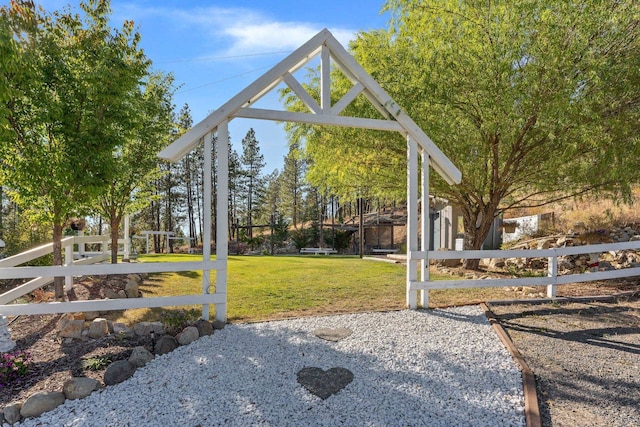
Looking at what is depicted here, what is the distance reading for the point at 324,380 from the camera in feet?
12.0

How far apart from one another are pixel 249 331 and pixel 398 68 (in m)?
5.89

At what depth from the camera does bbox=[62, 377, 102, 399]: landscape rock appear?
11.1 ft

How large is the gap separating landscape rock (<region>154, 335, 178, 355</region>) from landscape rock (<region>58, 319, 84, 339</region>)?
1.22 m

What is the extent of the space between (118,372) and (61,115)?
4006 mm

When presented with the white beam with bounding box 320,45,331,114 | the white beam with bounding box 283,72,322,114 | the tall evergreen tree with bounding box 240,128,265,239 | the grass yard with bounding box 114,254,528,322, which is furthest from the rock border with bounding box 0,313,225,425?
the tall evergreen tree with bounding box 240,128,265,239

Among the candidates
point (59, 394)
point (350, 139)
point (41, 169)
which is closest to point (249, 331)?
point (59, 394)

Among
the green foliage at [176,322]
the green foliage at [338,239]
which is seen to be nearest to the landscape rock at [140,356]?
the green foliage at [176,322]

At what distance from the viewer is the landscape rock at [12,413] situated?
308 centimetres

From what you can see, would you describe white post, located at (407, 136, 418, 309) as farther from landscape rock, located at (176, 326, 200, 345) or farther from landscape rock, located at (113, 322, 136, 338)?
landscape rock, located at (113, 322, 136, 338)

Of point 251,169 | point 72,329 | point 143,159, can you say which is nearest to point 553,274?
point 72,329

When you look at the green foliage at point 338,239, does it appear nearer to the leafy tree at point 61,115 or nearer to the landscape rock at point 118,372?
the leafy tree at point 61,115

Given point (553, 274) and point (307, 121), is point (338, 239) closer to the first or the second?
point (553, 274)

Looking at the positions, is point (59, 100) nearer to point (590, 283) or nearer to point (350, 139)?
point (350, 139)

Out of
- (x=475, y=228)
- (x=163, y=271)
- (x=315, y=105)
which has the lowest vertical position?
(x=163, y=271)
